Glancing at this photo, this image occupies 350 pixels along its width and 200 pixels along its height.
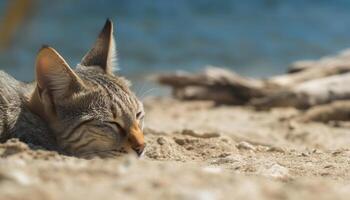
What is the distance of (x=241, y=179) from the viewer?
10.6ft

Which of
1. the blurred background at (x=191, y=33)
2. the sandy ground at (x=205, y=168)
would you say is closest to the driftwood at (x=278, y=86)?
the sandy ground at (x=205, y=168)

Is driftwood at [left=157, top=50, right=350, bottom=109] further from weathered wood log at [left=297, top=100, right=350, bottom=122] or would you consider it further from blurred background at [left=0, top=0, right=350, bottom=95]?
blurred background at [left=0, top=0, right=350, bottom=95]

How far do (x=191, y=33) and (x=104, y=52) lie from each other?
15.3 metres

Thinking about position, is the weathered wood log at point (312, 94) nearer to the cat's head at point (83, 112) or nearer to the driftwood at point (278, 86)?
the driftwood at point (278, 86)

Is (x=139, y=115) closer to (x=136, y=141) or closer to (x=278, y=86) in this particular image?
(x=136, y=141)

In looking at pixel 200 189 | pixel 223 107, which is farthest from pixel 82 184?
pixel 223 107

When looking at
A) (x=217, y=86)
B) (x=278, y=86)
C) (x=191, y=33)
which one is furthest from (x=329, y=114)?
(x=191, y=33)

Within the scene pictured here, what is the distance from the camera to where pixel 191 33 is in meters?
20.8

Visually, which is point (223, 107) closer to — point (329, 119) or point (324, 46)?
point (329, 119)

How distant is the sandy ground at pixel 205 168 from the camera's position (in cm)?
300

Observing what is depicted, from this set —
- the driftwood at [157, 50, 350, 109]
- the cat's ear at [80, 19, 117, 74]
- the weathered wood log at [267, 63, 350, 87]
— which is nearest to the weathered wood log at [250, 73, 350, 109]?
the driftwood at [157, 50, 350, 109]

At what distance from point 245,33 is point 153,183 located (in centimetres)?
1808

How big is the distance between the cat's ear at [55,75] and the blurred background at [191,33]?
29.0ft

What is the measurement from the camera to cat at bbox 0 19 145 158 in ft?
15.6
